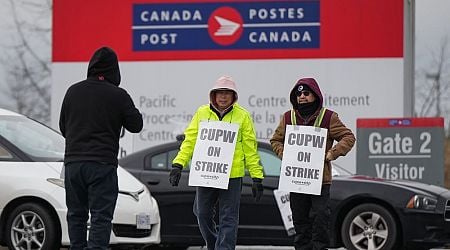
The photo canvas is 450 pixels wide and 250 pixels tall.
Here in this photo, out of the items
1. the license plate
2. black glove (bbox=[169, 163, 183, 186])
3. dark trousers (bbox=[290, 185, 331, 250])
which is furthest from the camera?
the license plate

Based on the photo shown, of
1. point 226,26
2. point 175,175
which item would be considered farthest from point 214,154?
point 226,26

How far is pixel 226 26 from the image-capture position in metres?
18.7

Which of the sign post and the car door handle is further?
the sign post

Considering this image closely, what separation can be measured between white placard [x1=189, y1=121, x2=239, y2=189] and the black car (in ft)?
8.30

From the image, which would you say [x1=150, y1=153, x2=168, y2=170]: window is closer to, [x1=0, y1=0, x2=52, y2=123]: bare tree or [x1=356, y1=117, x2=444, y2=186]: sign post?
[x1=356, y1=117, x2=444, y2=186]: sign post

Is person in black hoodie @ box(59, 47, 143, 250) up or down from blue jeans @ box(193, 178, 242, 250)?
up

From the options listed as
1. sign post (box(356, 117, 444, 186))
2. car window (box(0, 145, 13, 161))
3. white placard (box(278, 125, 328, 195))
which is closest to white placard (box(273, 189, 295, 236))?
white placard (box(278, 125, 328, 195))

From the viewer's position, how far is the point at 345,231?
1275 cm

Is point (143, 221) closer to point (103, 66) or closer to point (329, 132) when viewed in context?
point (329, 132)

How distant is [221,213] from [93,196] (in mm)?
1418

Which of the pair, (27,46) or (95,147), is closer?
(95,147)

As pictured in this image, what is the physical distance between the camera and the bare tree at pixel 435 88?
76.9 feet

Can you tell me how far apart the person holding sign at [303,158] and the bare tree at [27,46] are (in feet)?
37.1

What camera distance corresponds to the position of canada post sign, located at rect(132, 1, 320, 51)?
18469 millimetres
